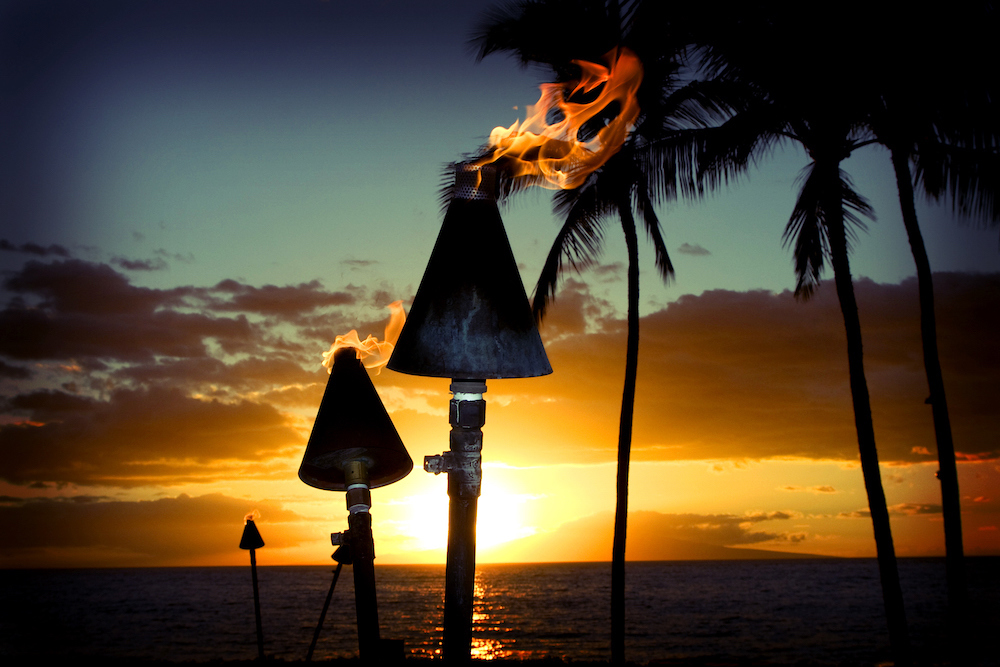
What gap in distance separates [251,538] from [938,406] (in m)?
11.6

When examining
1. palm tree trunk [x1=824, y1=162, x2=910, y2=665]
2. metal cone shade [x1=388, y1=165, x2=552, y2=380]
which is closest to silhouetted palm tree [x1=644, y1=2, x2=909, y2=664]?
palm tree trunk [x1=824, y1=162, x2=910, y2=665]

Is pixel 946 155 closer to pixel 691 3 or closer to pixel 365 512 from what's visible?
pixel 691 3

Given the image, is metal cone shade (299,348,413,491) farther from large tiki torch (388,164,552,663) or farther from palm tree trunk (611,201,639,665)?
palm tree trunk (611,201,639,665)

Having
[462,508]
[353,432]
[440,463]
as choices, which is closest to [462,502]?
[462,508]

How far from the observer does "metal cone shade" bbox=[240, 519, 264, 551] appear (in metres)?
13.2

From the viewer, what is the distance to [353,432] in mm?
4281

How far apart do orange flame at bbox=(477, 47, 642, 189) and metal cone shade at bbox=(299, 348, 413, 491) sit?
1.62 meters

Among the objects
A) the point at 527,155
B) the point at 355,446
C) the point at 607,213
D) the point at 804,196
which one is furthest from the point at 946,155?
the point at 355,446

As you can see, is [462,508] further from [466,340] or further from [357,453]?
[357,453]

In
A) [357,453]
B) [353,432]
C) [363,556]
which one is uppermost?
[353,432]

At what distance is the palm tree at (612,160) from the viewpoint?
12156mm

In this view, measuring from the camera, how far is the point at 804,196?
41.3ft

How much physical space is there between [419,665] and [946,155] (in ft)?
40.4

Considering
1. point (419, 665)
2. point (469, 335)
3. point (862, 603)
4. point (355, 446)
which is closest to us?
point (469, 335)
